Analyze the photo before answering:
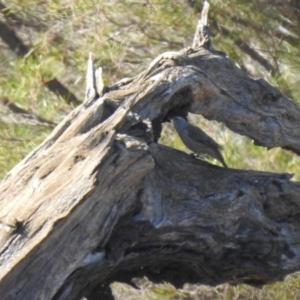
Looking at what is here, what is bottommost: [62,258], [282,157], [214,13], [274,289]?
[274,289]

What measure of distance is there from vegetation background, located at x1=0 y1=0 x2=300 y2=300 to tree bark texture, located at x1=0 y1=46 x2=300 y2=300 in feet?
4.36

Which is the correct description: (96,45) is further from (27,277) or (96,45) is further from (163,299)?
(27,277)

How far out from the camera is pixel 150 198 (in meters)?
2.49

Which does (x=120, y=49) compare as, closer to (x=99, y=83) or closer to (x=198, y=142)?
(x=198, y=142)

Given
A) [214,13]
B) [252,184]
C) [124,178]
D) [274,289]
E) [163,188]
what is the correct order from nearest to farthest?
[124,178]
[163,188]
[252,184]
[274,289]
[214,13]

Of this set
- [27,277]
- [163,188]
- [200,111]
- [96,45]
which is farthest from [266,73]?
[27,277]

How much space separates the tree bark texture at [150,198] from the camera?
2104 mm

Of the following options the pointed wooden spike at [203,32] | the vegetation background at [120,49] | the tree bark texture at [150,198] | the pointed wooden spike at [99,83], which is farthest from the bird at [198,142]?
the vegetation background at [120,49]

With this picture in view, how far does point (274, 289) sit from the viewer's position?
4055mm

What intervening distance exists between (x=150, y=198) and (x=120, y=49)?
217 cm

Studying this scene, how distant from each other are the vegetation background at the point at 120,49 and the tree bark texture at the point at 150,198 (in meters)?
1.33

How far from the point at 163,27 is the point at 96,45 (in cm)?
37

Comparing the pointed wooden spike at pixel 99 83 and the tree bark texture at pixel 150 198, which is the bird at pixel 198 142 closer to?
the tree bark texture at pixel 150 198

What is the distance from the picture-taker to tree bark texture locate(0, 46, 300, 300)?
210 cm
